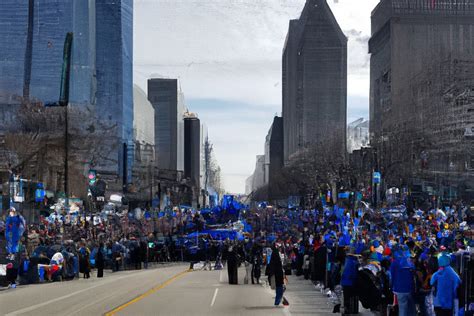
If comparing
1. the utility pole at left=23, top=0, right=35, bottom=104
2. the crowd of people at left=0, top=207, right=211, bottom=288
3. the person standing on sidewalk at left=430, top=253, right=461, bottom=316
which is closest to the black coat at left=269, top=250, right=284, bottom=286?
the person standing on sidewalk at left=430, top=253, right=461, bottom=316

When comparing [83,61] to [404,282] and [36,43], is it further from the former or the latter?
[404,282]

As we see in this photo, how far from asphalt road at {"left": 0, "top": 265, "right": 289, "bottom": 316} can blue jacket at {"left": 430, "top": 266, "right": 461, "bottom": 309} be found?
6.08 m

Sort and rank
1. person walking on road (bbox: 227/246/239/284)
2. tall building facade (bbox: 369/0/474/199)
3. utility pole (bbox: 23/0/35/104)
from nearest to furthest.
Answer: person walking on road (bbox: 227/246/239/284) < tall building facade (bbox: 369/0/474/199) < utility pole (bbox: 23/0/35/104)

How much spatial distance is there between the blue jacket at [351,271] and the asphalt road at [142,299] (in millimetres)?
1907

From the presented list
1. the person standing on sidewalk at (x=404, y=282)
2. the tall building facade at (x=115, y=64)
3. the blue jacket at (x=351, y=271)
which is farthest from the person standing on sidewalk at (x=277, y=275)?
the tall building facade at (x=115, y=64)

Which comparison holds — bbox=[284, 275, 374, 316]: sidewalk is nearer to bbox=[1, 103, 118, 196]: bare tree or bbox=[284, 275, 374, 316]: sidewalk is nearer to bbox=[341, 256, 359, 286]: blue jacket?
bbox=[341, 256, 359, 286]: blue jacket

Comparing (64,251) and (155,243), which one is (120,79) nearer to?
(155,243)

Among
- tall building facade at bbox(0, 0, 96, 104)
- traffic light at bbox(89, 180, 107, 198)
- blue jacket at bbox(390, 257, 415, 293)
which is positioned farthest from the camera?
tall building facade at bbox(0, 0, 96, 104)

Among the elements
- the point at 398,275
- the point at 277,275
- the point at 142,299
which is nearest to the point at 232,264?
the point at 142,299

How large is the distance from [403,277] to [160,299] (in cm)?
961

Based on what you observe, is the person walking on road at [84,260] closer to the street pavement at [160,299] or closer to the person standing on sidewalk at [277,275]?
the street pavement at [160,299]

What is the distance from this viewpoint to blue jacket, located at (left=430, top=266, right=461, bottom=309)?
14289 millimetres

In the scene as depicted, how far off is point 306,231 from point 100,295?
1889 cm

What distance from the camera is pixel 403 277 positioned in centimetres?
1633
